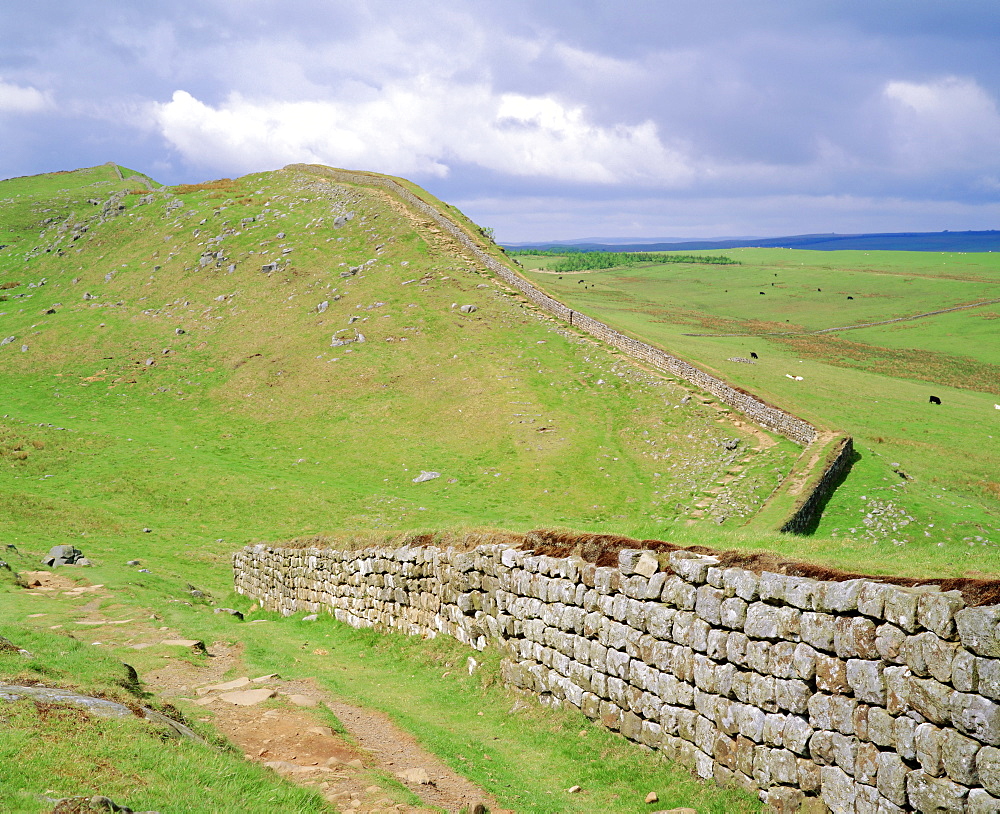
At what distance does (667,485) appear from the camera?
117 feet

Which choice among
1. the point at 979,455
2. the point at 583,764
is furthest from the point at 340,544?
the point at 979,455

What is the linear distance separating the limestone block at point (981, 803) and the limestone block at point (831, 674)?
1555 millimetres

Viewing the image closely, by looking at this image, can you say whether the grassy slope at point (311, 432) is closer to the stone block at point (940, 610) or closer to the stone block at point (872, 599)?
the stone block at point (872, 599)

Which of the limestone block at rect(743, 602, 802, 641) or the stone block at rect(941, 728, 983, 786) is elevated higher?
the limestone block at rect(743, 602, 802, 641)

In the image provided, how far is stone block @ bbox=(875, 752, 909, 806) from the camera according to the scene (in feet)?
25.9

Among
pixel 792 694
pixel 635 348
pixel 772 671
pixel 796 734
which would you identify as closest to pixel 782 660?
pixel 772 671

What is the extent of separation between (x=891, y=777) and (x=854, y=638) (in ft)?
4.95

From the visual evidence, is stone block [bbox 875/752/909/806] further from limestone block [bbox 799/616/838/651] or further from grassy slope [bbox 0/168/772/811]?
grassy slope [bbox 0/168/772/811]

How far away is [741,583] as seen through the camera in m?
9.92

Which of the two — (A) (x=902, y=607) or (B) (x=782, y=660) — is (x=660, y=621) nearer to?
(B) (x=782, y=660)

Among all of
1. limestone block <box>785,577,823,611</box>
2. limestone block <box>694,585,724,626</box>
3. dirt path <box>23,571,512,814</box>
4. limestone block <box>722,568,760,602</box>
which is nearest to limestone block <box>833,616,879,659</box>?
limestone block <box>785,577,823,611</box>

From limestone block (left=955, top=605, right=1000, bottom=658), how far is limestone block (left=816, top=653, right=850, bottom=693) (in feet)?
4.96

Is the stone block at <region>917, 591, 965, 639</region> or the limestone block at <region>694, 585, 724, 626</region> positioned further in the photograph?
the limestone block at <region>694, 585, 724, 626</region>

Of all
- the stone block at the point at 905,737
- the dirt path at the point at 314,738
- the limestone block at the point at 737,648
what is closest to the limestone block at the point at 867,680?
the stone block at the point at 905,737
